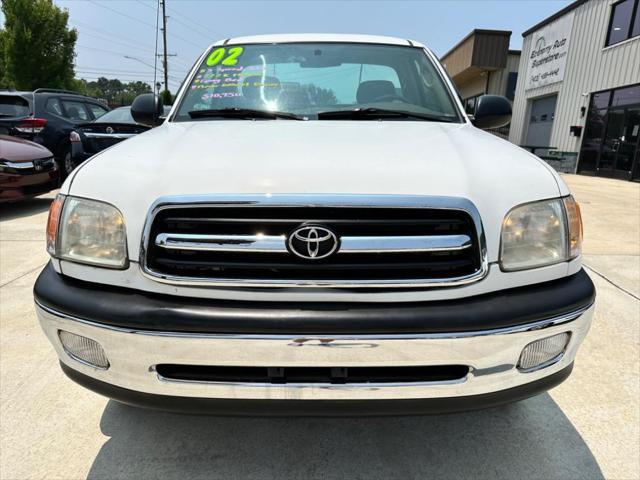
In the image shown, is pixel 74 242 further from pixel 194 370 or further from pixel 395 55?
pixel 395 55

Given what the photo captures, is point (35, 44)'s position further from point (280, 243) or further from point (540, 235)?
point (540, 235)

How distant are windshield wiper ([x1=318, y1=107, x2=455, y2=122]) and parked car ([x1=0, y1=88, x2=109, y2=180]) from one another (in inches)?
292

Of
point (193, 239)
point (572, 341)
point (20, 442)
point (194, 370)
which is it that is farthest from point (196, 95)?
point (572, 341)

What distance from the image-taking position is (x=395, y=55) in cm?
280

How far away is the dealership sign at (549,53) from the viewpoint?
650 inches

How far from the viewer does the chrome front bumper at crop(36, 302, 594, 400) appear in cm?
133

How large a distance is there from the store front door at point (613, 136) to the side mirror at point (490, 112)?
12.7 m

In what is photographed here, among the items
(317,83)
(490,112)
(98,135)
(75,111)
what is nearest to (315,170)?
(317,83)

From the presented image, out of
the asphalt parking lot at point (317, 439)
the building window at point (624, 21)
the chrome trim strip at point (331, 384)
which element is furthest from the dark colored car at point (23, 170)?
the building window at point (624, 21)

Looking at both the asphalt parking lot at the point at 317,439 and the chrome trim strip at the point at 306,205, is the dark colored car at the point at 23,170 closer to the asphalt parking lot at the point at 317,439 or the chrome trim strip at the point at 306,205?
the asphalt parking lot at the point at 317,439

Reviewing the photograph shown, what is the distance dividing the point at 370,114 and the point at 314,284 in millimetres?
1175

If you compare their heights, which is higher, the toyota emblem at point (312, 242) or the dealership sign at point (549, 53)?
the dealership sign at point (549, 53)

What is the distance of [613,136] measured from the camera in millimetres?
13914

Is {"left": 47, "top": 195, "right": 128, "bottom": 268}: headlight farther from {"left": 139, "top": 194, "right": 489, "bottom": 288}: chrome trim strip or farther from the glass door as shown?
the glass door
